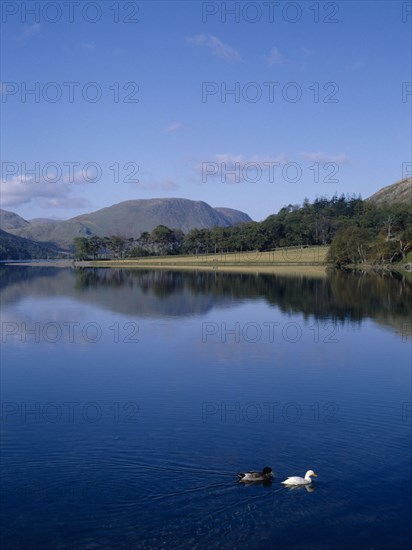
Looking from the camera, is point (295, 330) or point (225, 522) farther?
point (295, 330)

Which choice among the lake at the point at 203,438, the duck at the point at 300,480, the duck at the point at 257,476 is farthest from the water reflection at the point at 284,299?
the duck at the point at 257,476

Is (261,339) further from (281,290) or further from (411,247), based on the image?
(411,247)

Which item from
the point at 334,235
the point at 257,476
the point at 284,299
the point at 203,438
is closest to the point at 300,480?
the point at 257,476

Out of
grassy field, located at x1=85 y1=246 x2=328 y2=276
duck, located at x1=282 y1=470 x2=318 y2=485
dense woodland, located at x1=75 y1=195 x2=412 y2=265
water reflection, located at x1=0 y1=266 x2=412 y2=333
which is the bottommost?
duck, located at x1=282 y1=470 x2=318 y2=485

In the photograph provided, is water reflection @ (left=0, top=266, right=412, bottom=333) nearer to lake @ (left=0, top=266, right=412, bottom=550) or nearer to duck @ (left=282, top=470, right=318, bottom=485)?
lake @ (left=0, top=266, right=412, bottom=550)

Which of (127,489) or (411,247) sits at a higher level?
(411,247)

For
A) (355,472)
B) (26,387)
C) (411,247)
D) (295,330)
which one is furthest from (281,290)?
(411,247)

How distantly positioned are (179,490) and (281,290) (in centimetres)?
5833

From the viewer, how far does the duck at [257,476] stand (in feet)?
42.9

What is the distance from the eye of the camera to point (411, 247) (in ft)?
413

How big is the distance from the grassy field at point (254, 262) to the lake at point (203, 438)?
9721 cm

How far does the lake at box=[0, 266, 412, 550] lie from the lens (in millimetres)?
11461

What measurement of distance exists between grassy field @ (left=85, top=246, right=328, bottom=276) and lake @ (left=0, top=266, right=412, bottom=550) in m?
97.2

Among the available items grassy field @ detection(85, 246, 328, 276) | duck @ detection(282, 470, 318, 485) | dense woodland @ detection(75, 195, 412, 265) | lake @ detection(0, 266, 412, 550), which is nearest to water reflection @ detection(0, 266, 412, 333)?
lake @ detection(0, 266, 412, 550)
